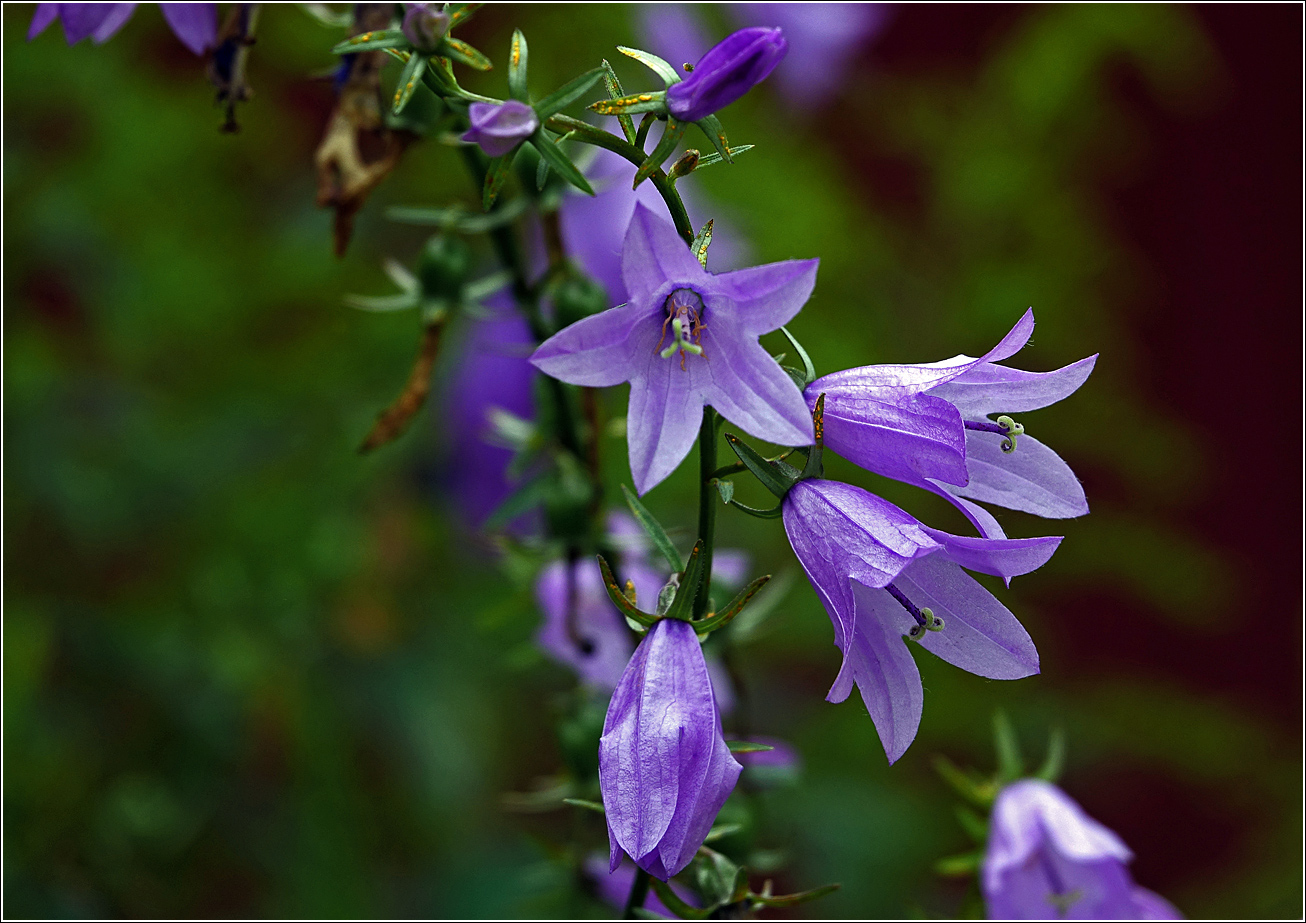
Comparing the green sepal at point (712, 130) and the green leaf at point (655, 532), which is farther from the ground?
the green sepal at point (712, 130)

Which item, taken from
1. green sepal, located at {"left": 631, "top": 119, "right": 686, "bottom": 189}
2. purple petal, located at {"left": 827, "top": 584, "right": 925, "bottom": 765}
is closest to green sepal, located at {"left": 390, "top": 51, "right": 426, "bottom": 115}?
green sepal, located at {"left": 631, "top": 119, "right": 686, "bottom": 189}

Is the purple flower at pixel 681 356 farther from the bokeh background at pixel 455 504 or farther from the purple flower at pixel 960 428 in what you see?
the bokeh background at pixel 455 504

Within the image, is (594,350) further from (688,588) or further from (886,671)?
(886,671)

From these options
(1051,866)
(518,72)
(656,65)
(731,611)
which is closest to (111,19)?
(518,72)

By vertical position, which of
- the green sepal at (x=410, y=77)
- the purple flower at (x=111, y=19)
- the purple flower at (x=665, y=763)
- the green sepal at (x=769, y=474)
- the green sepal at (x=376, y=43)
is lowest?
the purple flower at (x=665, y=763)

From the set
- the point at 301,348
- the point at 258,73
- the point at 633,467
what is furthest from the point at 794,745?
the point at 258,73

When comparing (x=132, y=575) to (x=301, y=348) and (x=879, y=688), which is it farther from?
(x=879, y=688)

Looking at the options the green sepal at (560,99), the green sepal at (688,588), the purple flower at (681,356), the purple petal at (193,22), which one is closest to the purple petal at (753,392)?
the purple flower at (681,356)
